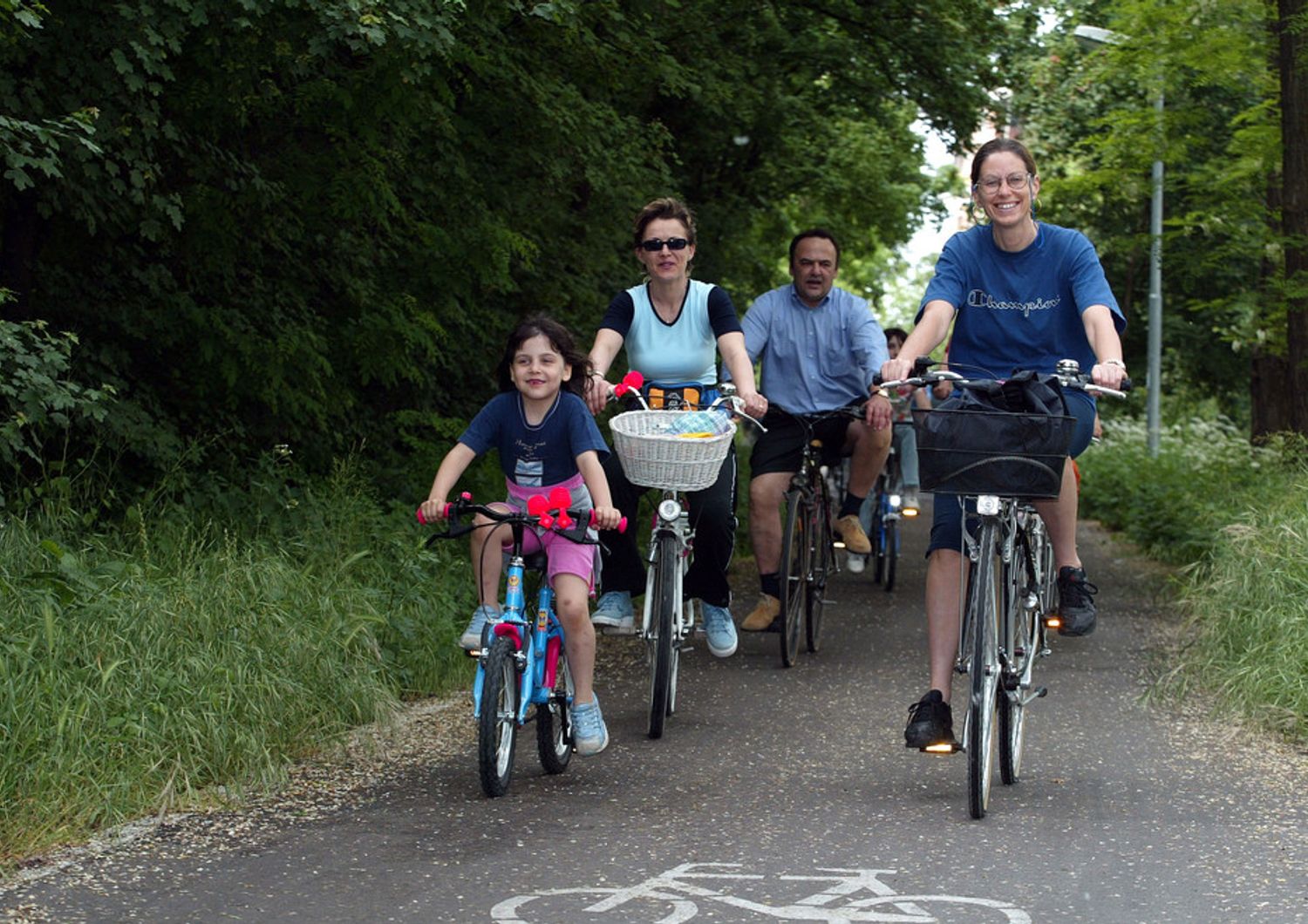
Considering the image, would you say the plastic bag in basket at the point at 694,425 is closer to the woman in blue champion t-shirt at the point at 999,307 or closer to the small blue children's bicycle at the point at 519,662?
the small blue children's bicycle at the point at 519,662

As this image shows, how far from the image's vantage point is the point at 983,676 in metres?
5.81

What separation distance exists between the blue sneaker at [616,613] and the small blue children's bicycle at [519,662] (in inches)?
41.0

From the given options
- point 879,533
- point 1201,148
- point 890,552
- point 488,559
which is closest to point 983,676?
point 488,559

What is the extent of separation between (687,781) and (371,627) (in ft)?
6.34

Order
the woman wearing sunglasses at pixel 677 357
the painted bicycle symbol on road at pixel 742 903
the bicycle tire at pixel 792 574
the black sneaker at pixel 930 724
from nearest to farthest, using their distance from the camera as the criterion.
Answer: the painted bicycle symbol on road at pixel 742 903 < the black sneaker at pixel 930 724 < the woman wearing sunglasses at pixel 677 357 < the bicycle tire at pixel 792 574

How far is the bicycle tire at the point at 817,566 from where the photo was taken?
945 cm

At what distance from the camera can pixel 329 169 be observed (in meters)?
10.2

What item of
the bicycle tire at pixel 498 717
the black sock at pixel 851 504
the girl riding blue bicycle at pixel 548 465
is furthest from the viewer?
the black sock at pixel 851 504

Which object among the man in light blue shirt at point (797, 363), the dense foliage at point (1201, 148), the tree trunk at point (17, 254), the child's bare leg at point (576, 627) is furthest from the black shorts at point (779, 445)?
the dense foliage at point (1201, 148)

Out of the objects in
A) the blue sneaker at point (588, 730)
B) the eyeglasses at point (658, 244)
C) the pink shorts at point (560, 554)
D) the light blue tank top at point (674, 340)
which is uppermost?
the eyeglasses at point (658, 244)

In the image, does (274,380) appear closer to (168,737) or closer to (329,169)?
(329,169)

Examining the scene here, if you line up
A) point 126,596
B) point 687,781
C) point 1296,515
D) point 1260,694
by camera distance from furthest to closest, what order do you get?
point 1296,515 → point 1260,694 → point 126,596 → point 687,781

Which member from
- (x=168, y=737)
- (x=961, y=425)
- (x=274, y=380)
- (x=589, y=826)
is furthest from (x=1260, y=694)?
(x=274, y=380)

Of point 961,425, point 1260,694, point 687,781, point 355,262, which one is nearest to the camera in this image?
point 961,425
